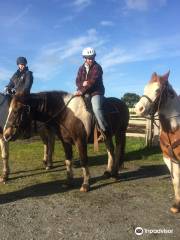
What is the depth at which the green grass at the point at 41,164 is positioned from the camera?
815 centimetres

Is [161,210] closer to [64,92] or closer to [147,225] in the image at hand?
[147,225]

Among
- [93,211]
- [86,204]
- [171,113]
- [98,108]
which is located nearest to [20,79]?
[98,108]

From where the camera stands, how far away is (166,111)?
18.4 feet

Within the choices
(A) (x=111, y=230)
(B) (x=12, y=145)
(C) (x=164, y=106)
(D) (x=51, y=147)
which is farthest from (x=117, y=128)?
(B) (x=12, y=145)

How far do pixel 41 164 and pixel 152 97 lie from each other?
563cm

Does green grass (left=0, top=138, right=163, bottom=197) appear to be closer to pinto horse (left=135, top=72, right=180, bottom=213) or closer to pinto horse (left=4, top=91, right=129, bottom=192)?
pinto horse (left=4, top=91, right=129, bottom=192)

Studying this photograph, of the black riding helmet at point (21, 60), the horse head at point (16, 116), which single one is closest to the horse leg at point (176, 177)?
the horse head at point (16, 116)

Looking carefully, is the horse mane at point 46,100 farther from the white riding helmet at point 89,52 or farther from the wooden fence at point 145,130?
the wooden fence at point 145,130

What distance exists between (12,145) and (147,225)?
31.2ft

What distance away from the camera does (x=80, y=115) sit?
7320mm

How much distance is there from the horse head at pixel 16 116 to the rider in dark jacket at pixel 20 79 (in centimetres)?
122

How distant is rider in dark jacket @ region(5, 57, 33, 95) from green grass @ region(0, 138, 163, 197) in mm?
2089

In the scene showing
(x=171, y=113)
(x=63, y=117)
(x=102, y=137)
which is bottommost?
(x=102, y=137)

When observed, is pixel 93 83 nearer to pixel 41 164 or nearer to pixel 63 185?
pixel 63 185
